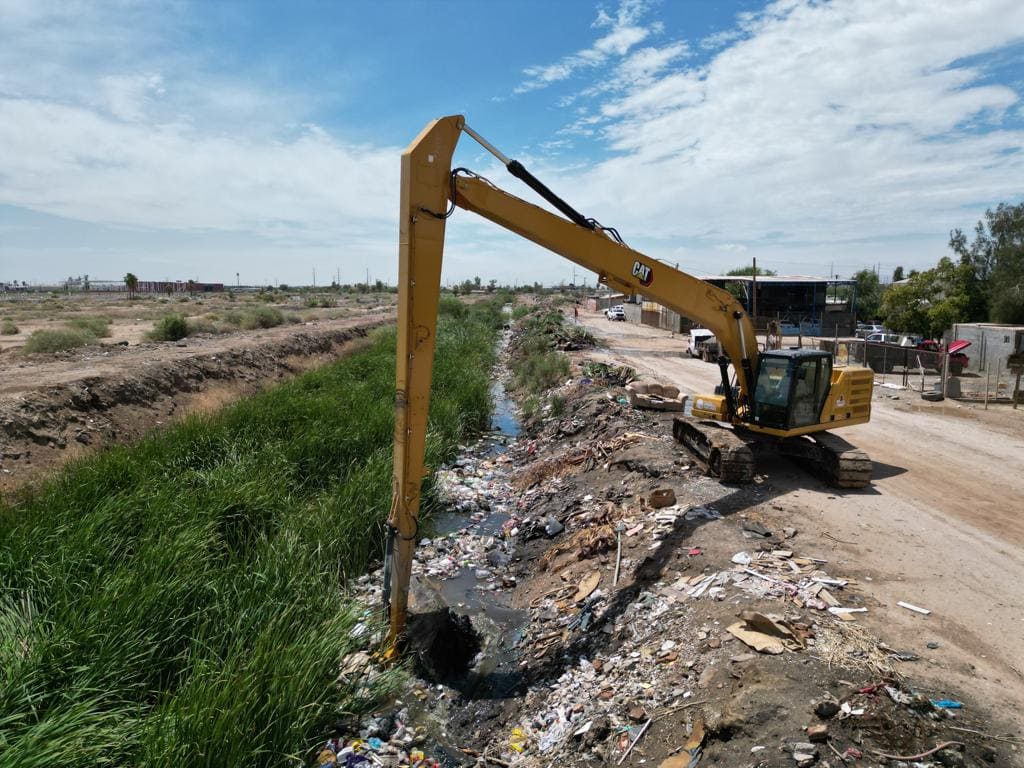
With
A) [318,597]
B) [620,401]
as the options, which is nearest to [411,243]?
[318,597]

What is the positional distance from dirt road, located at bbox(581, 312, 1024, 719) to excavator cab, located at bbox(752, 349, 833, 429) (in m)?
1.02

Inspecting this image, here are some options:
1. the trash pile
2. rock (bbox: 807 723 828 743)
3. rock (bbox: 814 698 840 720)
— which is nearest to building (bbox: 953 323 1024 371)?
rock (bbox: 814 698 840 720)

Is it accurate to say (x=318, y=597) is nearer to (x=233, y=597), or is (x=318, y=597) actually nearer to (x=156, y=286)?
(x=233, y=597)

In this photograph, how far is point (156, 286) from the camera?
155 metres

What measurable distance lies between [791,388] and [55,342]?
2640 centimetres

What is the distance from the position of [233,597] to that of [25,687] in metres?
2.06

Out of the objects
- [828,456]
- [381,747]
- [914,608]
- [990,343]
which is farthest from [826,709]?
[990,343]

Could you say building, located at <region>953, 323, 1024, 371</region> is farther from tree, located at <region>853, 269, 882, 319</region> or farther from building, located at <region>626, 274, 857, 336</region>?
tree, located at <region>853, 269, 882, 319</region>

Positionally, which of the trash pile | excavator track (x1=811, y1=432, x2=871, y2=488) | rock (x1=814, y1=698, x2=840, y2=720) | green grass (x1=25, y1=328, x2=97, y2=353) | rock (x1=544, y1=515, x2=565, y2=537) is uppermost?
green grass (x1=25, y1=328, x2=97, y2=353)

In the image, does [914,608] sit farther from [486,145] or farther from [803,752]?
[486,145]

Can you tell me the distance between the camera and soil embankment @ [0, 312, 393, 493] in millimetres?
10734

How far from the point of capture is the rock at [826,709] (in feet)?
13.5

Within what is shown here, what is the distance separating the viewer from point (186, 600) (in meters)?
5.61

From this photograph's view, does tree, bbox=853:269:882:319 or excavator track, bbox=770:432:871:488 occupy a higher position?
tree, bbox=853:269:882:319
